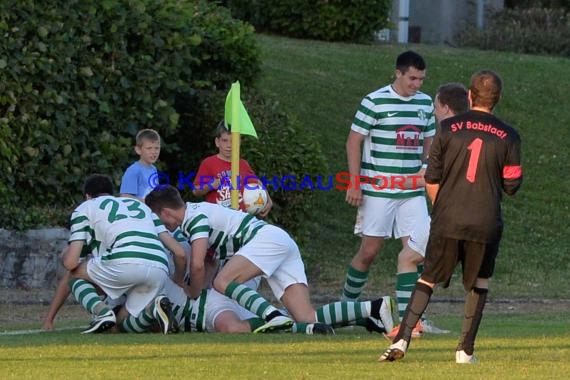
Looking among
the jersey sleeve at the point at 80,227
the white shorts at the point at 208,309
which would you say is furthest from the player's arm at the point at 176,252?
the jersey sleeve at the point at 80,227

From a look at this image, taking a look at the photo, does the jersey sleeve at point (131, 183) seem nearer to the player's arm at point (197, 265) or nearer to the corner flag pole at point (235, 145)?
the corner flag pole at point (235, 145)

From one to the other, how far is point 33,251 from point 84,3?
2.73m

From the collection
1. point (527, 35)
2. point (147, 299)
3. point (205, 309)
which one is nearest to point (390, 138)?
point (205, 309)

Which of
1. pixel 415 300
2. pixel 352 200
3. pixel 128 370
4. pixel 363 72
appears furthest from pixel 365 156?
pixel 363 72

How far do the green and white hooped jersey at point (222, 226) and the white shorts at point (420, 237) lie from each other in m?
1.13

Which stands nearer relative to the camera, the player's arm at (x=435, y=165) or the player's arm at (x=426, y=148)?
the player's arm at (x=435, y=165)

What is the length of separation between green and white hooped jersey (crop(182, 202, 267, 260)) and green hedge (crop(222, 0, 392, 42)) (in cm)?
1355

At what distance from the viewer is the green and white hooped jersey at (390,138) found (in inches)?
431

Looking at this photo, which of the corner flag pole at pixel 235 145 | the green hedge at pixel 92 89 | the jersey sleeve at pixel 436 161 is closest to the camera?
the jersey sleeve at pixel 436 161

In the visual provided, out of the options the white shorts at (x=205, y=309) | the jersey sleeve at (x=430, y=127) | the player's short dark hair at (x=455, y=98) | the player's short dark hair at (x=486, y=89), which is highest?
the player's short dark hair at (x=486, y=89)

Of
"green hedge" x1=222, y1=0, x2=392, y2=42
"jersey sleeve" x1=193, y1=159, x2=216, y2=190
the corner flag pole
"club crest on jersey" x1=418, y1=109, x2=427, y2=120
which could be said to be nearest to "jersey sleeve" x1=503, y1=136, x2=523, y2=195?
"club crest on jersey" x1=418, y1=109, x2=427, y2=120

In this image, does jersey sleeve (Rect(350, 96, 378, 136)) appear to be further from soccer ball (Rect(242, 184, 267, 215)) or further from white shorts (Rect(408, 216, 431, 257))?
soccer ball (Rect(242, 184, 267, 215))

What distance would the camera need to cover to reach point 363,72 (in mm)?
21688

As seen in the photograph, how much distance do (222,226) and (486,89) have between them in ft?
9.40
